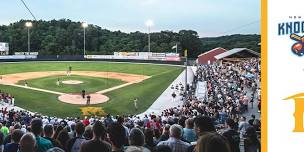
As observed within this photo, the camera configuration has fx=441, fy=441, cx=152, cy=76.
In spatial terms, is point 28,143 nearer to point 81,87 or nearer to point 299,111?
point 299,111

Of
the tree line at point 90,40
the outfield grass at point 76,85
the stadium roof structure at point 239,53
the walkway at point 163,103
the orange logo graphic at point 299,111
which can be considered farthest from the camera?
the tree line at point 90,40

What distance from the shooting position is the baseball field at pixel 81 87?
39.0 m

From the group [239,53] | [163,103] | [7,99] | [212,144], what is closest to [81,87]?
[7,99]

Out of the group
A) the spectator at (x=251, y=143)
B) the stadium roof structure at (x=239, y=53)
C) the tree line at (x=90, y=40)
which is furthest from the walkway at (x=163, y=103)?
the tree line at (x=90, y=40)

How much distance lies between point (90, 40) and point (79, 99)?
69.2 meters

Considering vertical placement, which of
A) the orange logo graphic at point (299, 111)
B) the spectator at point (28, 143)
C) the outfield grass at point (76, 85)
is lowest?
the outfield grass at point (76, 85)

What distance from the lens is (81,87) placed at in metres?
50.2

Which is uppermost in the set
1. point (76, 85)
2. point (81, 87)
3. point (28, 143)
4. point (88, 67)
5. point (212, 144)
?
point (88, 67)

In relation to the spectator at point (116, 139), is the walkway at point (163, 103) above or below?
below

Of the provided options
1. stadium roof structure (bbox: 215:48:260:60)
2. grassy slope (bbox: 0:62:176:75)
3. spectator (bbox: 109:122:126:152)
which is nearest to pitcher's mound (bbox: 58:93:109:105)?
grassy slope (bbox: 0:62:176:75)

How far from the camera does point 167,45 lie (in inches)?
4085

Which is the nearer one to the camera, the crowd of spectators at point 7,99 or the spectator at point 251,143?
the spectator at point 251,143

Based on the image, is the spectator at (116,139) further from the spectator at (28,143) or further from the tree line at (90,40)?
the tree line at (90,40)

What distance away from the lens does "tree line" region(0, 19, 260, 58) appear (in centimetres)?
10056
